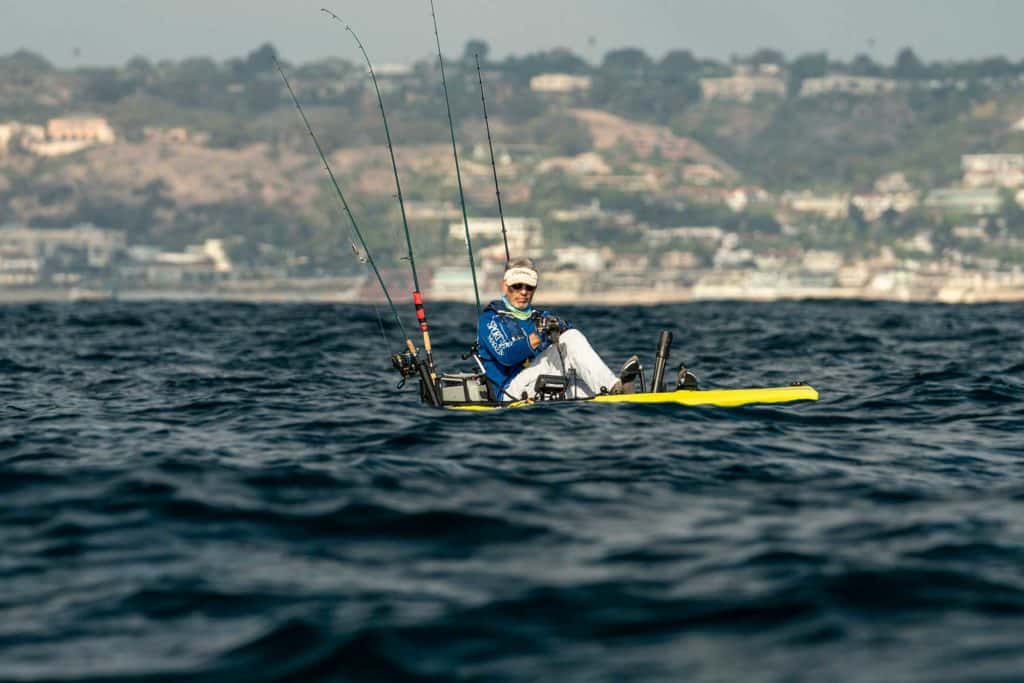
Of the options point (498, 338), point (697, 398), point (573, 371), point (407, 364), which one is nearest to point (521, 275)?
point (498, 338)

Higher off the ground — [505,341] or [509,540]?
[505,341]

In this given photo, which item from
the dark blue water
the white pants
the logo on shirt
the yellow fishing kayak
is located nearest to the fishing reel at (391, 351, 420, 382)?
the dark blue water

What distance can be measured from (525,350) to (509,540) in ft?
20.6

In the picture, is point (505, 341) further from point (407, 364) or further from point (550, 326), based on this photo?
point (407, 364)

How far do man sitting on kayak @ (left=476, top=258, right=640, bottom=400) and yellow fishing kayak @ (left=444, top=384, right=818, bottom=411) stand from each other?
0.80 feet

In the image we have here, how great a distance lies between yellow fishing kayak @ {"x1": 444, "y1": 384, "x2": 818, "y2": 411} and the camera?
1475 centimetres

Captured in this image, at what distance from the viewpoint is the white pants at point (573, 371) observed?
15227 mm

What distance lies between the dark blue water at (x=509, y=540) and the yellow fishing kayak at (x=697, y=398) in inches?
7.1

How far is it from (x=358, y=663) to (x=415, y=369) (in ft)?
29.7

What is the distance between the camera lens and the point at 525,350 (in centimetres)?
1502

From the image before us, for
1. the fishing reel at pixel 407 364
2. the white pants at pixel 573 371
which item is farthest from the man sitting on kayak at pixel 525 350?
the fishing reel at pixel 407 364

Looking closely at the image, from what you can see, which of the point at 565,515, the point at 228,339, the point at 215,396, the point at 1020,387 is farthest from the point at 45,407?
the point at 228,339

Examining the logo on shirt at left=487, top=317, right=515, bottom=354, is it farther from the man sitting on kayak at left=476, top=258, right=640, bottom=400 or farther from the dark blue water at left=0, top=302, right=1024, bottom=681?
the dark blue water at left=0, top=302, right=1024, bottom=681

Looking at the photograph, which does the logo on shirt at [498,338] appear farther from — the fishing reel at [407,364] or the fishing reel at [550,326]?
the fishing reel at [407,364]
